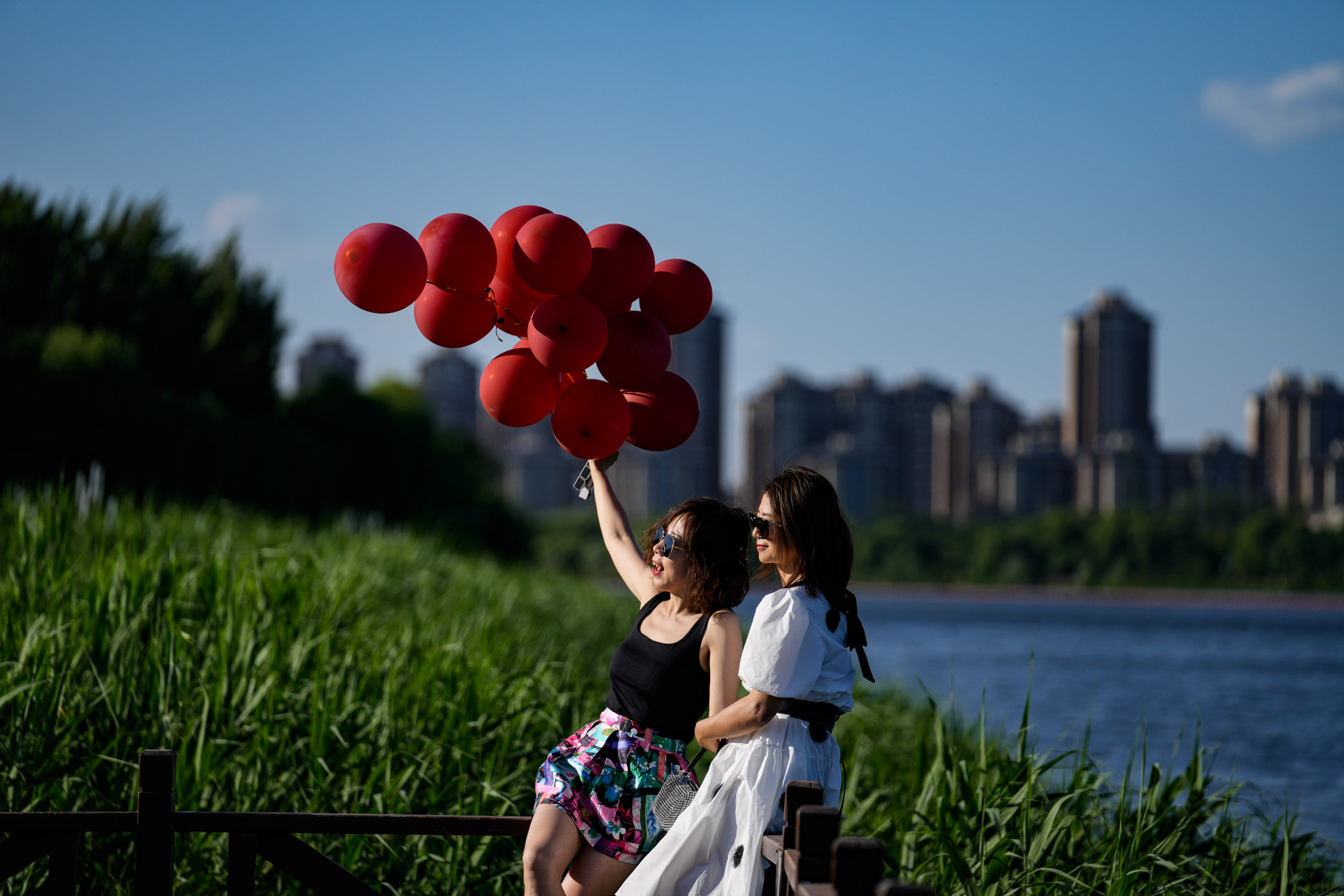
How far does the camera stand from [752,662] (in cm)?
259

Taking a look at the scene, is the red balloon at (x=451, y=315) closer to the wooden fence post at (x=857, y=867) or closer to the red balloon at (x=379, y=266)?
the red balloon at (x=379, y=266)

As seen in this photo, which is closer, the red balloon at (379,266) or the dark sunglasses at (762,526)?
the dark sunglasses at (762,526)

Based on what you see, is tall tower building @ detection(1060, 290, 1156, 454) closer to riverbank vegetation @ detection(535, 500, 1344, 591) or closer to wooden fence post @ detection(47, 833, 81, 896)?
riverbank vegetation @ detection(535, 500, 1344, 591)

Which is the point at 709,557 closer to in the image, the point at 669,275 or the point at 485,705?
the point at 669,275

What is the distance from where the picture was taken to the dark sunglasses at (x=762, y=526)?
274cm

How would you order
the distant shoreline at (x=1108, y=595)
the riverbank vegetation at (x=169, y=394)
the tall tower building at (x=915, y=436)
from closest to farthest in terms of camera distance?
the riverbank vegetation at (x=169, y=394), the distant shoreline at (x=1108, y=595), the tall tower building at (x=915, y=436)

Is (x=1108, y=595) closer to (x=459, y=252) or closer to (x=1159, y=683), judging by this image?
(x=1159, y=683)

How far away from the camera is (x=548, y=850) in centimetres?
279

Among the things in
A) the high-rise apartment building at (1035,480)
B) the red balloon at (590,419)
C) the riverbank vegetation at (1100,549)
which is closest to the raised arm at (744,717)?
the red balloon at (590,419)

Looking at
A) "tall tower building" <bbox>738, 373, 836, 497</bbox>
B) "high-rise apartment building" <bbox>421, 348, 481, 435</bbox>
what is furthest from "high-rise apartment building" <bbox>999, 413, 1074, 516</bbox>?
"high-rise apartment building" <bbox>421, 348, 481, 435</bbox>


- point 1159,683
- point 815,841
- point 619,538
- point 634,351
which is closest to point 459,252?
point 634,351

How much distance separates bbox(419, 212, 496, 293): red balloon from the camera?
119 inches

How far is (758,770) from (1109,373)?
115 meters

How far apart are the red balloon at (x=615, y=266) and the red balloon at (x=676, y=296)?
8 centimetres
